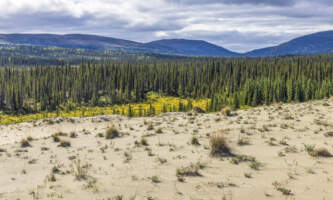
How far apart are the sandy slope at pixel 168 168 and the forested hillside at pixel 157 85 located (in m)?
59.1

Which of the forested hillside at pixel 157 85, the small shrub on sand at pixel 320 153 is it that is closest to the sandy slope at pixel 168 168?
the small shrub on sand at pixel 320 153

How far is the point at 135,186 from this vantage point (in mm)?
10320

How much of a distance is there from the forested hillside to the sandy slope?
194ft

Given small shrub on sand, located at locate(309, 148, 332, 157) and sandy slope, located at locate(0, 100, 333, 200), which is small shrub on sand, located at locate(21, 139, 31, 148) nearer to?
sandy slope, located at locate(0, 100, 333, 200)

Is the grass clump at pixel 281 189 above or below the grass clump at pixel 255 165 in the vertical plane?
above

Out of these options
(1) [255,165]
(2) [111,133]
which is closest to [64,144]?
(2) [111,133]

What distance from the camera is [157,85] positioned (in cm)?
12712

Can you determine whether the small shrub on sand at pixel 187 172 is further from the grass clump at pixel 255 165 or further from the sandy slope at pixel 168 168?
the grass clump at pixel 255 165

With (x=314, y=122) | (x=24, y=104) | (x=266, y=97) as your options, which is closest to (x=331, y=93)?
(x=266, y=97)

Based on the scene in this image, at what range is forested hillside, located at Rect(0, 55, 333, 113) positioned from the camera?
8044 cm

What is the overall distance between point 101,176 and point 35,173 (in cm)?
314

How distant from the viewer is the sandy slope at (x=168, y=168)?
979 centimetres

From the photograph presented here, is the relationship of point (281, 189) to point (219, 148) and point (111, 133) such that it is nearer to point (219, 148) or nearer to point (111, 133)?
point (219, 148)

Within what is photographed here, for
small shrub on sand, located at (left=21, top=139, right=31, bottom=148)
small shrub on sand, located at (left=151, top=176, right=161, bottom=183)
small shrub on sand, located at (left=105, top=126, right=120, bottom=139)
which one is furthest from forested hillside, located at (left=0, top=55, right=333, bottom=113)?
small shrub on sand, located at (left=151, top=176, right=161, bottom=183)
